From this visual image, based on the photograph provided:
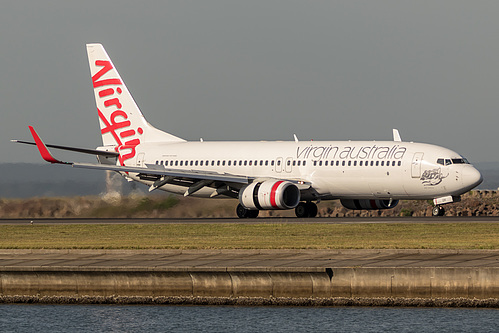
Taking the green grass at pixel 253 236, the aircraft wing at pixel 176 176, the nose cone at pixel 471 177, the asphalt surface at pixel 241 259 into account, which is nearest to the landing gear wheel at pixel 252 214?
the aircraft wing at pixel 176 176

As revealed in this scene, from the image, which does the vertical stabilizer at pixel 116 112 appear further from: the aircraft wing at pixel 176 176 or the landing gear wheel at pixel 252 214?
the landing gear wheel at pixel 252 214

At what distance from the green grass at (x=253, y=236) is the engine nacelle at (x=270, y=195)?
5.47m

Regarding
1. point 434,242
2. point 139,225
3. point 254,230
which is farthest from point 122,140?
point 434,242

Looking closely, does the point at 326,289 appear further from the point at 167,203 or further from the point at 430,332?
the point at 167,203

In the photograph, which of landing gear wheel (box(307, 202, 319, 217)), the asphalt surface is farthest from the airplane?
the asphalt surface

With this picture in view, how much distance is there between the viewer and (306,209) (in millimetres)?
51000

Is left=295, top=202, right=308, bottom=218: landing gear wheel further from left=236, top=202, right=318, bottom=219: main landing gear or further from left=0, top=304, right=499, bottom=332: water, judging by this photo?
left=0, top=304, right=499, bottom=332: water

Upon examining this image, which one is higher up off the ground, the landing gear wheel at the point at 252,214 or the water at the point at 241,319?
the landing gear wheel at the point at 252,214

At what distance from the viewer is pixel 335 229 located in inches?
1528

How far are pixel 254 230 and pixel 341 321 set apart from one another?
16367 mm

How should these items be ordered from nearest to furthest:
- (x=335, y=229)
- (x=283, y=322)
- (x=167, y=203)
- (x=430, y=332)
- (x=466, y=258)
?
(x=430, y=332) < (x=283, y=322) < (x=466, y=258) < (x=335, y=229) < (x=167, y=203)

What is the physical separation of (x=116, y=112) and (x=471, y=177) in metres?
22.1

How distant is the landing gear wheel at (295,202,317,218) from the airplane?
53mm

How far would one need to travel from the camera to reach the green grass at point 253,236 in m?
31.5
